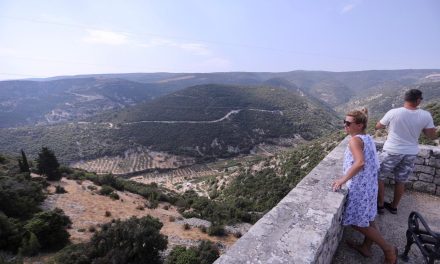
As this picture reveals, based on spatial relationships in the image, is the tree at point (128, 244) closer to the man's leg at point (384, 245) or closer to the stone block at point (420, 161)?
the man's leg at point (384, 245)

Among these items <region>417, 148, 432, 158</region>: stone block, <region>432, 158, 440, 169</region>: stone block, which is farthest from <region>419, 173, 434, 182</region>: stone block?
<region>417, 148, 432, 158</region>: stone block

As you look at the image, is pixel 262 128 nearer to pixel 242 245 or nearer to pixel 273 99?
pixel 273 99

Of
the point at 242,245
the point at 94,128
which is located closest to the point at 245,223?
the point at 242,245

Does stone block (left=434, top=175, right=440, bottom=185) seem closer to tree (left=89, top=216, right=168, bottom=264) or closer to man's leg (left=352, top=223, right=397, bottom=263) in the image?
man's leg (left=352, top=223, right=397, bottom=263)

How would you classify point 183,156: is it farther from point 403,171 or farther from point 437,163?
point 403,171

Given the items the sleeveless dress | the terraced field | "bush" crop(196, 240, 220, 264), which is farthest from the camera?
the terraced field

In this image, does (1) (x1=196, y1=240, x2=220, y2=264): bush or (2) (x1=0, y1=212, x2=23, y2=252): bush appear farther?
(1) (x1=196, y1=240, x2=220, y2=264): bush

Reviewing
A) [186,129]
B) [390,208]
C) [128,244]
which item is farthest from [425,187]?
[186,129]
